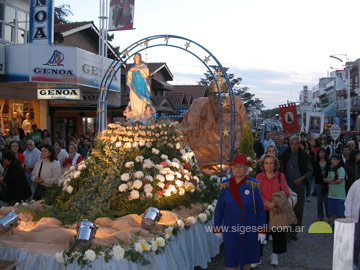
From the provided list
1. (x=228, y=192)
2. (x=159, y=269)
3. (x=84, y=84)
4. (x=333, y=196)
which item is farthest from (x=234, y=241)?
(x=84, y=84)

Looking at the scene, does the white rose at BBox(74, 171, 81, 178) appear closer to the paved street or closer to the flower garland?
the flower garland

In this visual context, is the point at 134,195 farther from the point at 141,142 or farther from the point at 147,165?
the point at 141,142

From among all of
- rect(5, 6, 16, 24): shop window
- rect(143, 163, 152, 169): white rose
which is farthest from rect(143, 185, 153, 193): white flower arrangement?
rect(5, 6, 16, 24): shop window

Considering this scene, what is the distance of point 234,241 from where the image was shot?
4746 millimetres

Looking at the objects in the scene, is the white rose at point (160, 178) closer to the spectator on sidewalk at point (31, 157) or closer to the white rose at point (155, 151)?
the white rose at point (155, 151)

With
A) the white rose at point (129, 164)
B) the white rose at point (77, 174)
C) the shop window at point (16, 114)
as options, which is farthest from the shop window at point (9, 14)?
the white rose at point (129, 164)

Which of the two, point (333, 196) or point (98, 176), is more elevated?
point (98, 176)

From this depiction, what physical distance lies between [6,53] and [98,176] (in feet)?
33.8

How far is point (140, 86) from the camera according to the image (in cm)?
927

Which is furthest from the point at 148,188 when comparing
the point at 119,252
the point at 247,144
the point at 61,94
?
the point at 61,94

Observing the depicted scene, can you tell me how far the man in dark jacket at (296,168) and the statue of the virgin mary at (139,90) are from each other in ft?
10.7

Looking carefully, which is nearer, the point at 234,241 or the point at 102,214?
the point at 234,241

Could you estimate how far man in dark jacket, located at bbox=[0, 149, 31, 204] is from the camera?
7.58 m

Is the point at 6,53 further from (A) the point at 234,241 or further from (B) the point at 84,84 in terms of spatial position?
(A) the point at 234,241
